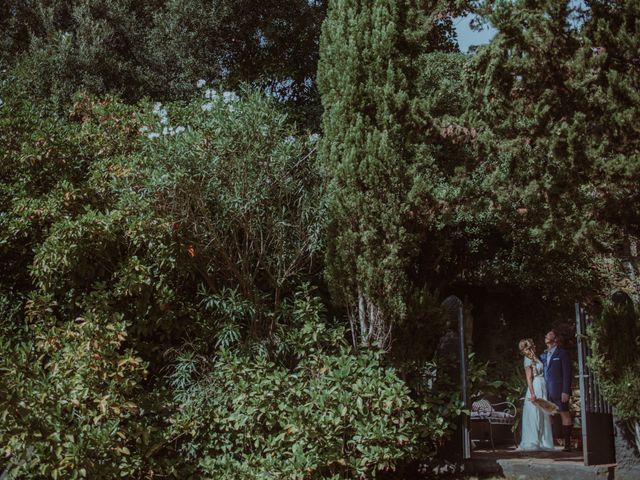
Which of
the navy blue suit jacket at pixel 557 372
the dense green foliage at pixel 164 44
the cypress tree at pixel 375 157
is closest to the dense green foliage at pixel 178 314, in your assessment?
the cypress tree at pixel 375 157

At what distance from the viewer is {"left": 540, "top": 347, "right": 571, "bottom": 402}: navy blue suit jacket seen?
1084cm

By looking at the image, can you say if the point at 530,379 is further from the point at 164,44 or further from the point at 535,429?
the point at 164,44

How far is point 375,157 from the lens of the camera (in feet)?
25.2

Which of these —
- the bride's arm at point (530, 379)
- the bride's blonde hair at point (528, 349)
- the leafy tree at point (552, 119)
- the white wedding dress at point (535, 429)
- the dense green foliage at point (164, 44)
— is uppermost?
the dense green foliage at point (164, 44)

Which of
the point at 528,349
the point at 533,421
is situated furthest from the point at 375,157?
the point at 533,421

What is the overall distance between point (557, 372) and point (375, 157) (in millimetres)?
5303

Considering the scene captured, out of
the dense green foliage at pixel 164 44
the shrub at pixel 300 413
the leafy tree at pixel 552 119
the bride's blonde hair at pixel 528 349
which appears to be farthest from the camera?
the dense green foliage at pixel 164 44

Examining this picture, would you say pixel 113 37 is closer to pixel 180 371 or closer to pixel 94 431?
pixel 180 371

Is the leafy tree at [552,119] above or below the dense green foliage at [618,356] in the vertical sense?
above

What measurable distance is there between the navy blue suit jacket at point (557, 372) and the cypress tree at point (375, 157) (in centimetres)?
394

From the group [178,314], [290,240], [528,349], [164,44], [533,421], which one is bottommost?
[533,421]

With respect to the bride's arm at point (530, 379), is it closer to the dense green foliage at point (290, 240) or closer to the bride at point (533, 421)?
the bride at point (533, 421)

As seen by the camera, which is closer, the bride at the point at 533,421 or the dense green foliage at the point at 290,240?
the dense green foliage at the point at 290,240

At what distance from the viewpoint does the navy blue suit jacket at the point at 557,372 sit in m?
10.8
